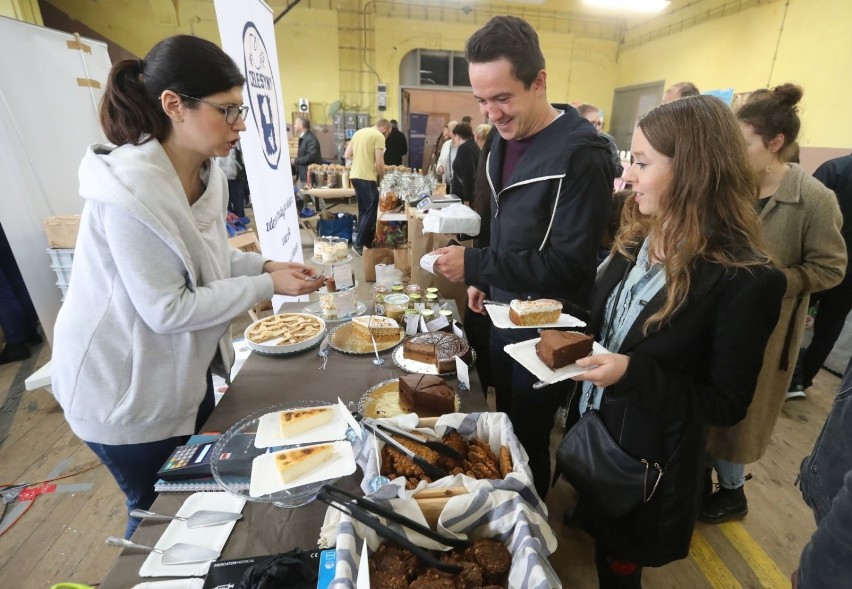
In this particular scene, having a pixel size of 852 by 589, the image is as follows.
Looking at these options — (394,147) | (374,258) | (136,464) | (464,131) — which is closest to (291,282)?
(136,464)

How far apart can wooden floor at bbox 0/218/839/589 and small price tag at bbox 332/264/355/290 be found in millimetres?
1595

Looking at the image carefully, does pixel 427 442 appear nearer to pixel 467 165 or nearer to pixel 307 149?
pixel 467 165

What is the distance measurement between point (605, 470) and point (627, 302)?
50cm

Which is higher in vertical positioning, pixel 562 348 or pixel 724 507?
pixel 562 348

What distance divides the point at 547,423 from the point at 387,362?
2.32ft

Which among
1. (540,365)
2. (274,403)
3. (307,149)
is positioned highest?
(307,149)

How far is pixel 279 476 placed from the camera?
99 cm

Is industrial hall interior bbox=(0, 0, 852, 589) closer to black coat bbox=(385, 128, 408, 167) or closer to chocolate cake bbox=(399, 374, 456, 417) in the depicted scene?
chocolate cake bbox=(399, 374, 456, 417)

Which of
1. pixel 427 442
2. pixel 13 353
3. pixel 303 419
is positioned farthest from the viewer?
pixel 13 353

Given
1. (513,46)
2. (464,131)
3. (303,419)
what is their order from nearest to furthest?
(303,419) → (513,46) → (464,131)

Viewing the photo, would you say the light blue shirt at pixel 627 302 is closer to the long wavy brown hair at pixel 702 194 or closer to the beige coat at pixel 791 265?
the long wavy brown hair at pixel 702 194

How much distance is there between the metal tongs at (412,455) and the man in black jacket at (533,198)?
0.74 meters

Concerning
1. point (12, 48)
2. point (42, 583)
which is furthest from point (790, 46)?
point (42, 583)

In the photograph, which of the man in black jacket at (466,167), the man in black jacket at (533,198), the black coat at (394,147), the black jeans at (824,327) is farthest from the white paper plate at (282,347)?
the black coat at (394,147)
